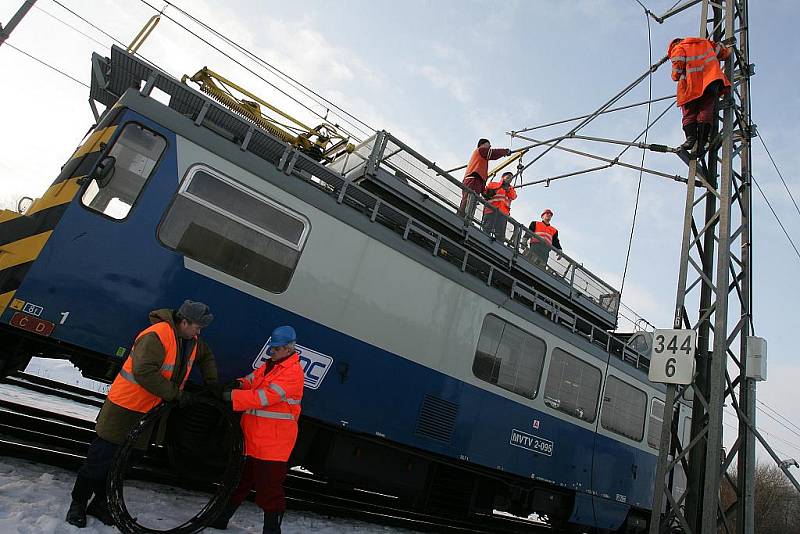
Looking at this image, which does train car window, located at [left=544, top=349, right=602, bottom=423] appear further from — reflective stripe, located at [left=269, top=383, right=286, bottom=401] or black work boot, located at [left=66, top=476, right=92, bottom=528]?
black work boot, located at [left=66, top=476, right=92, bottom=528]

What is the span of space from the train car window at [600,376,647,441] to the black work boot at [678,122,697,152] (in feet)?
13.7

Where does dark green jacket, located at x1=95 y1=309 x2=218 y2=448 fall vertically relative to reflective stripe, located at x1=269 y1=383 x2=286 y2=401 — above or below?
below

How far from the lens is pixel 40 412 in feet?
21.4

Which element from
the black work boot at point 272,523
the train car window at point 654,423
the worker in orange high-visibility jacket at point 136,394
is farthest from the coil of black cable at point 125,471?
the train car window at point 654,423

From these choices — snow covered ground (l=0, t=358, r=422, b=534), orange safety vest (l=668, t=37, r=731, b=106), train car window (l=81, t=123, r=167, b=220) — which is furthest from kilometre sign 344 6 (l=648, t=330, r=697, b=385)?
train car window (l=81, t=123, r=167, b=220)

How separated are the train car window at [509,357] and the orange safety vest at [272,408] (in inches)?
125

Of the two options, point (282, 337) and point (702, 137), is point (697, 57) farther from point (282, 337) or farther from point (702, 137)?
point (282, 337)

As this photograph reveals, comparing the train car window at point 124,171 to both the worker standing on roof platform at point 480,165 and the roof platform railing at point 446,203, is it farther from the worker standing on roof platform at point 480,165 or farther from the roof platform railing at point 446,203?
the worker standing on roof platform at point 480,165

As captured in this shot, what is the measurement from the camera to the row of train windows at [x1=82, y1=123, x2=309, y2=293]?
4.61 meters

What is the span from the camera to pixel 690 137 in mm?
7168

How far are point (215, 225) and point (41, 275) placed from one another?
59.3 inches

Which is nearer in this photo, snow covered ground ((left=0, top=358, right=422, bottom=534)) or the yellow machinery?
snow covered ground ((left=0, top=358, right=422, bottom=534))

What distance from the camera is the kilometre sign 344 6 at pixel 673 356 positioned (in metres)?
5.92

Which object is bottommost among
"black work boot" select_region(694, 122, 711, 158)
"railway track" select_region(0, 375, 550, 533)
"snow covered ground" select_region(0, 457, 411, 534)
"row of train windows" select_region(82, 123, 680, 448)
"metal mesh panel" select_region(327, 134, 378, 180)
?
"snow covered ground" select_region(0, 457, 411, 534)
